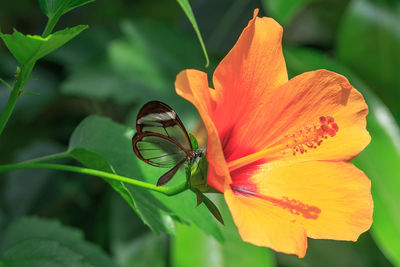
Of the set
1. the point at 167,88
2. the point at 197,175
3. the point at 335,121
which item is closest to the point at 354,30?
the point at 167,88

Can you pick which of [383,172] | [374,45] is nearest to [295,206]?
[383,172]

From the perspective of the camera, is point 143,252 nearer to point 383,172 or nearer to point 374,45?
point 383,172

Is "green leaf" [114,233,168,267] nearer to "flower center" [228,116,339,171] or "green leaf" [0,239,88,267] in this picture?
"green leaf" [0,239,88,267]

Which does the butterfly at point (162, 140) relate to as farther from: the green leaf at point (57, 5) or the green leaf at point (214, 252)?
the green leaf at point (214, 252)

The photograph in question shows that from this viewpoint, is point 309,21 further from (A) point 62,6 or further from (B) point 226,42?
(A) point 62,6

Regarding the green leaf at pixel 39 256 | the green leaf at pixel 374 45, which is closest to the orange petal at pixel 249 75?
the green leaf at pixel 39 256
